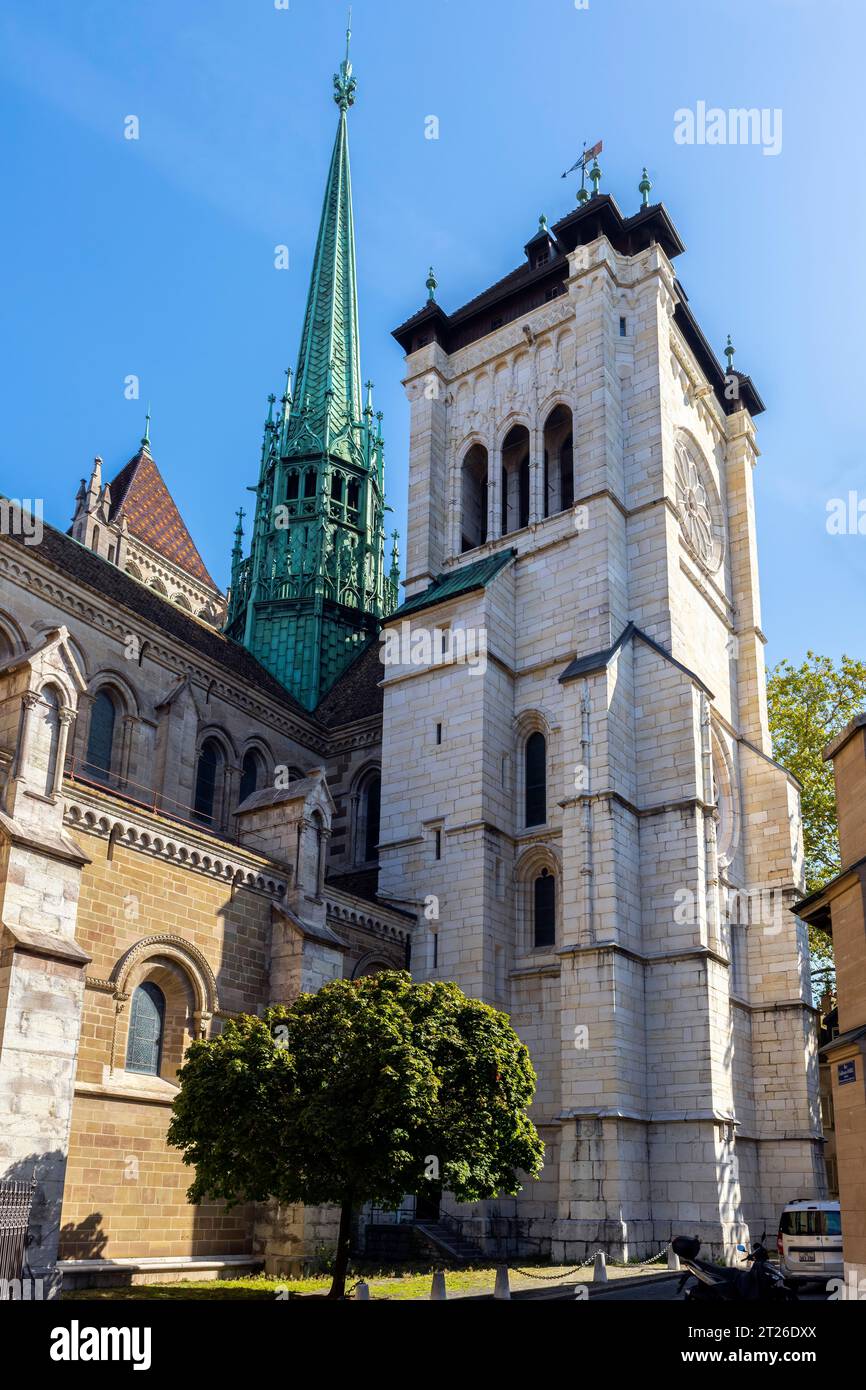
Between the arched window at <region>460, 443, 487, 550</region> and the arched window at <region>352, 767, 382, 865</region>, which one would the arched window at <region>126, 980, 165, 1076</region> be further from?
the arched window at <region>460, 443, 487, 550</region>

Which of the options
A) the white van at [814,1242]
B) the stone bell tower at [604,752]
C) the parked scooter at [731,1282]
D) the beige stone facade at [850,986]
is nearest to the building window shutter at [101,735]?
the stone bell tower at [604,752]

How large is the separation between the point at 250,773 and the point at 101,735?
600 centimetres

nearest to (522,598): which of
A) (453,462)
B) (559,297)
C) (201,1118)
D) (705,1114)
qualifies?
(453,462)

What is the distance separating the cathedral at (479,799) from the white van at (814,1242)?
16.1 feet

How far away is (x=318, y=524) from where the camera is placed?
1694 inches

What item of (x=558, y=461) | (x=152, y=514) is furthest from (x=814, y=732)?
(x=152, y=514)

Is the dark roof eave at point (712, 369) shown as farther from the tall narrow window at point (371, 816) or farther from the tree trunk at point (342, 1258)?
the tree trunk at point (342, 1258)

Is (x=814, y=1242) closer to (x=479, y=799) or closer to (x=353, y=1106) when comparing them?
(x=353, y=1106)

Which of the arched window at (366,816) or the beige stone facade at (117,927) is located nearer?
the beige stone facade at (117,927)

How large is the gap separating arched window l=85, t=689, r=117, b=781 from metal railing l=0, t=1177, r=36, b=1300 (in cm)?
1338

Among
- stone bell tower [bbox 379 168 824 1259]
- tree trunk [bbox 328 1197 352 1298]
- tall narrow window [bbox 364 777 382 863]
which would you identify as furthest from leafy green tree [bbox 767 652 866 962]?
tree trunk [bbox 328 1197 352 1298]

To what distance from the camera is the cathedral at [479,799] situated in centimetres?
1955
